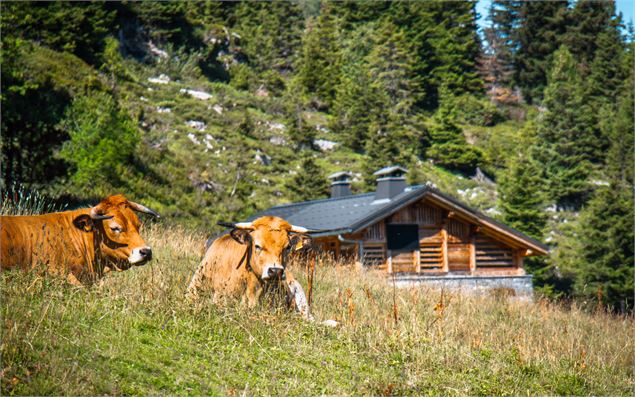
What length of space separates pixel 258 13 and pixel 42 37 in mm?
47262

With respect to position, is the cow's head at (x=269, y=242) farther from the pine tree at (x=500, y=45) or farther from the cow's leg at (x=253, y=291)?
the pine tree at (x=500, y=45)

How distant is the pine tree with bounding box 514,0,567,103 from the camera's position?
95.8 meters

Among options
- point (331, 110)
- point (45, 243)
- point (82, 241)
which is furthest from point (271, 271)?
point (331, 110)

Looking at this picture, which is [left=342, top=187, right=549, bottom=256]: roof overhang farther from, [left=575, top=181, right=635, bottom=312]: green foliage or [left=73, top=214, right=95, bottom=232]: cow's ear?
[left=73, top=214, right=95, bottom=232]: cow's ear

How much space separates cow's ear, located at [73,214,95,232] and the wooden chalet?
63.0 ft

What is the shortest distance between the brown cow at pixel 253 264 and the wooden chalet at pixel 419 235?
17795mm

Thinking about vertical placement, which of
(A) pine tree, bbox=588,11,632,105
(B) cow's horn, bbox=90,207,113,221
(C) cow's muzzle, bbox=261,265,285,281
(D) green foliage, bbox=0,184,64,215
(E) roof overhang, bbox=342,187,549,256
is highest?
(A) pine tree, bbox=588,11,632,105

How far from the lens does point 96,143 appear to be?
31.5m

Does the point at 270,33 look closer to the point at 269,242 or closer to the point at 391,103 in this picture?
the point at 391,103

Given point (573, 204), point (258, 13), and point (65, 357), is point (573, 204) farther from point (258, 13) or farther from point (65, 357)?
point (65, 357)

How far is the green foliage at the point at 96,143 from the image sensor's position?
30031mm

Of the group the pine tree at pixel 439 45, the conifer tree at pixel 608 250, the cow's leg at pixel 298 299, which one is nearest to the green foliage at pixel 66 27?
the conifer tree at pixel 608 250

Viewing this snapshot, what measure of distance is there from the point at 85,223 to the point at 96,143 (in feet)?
76.8

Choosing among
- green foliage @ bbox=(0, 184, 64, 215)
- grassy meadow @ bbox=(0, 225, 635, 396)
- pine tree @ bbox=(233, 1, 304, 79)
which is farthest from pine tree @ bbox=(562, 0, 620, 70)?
grassy meadow @ bbox=(0, 225, 635, 396)
